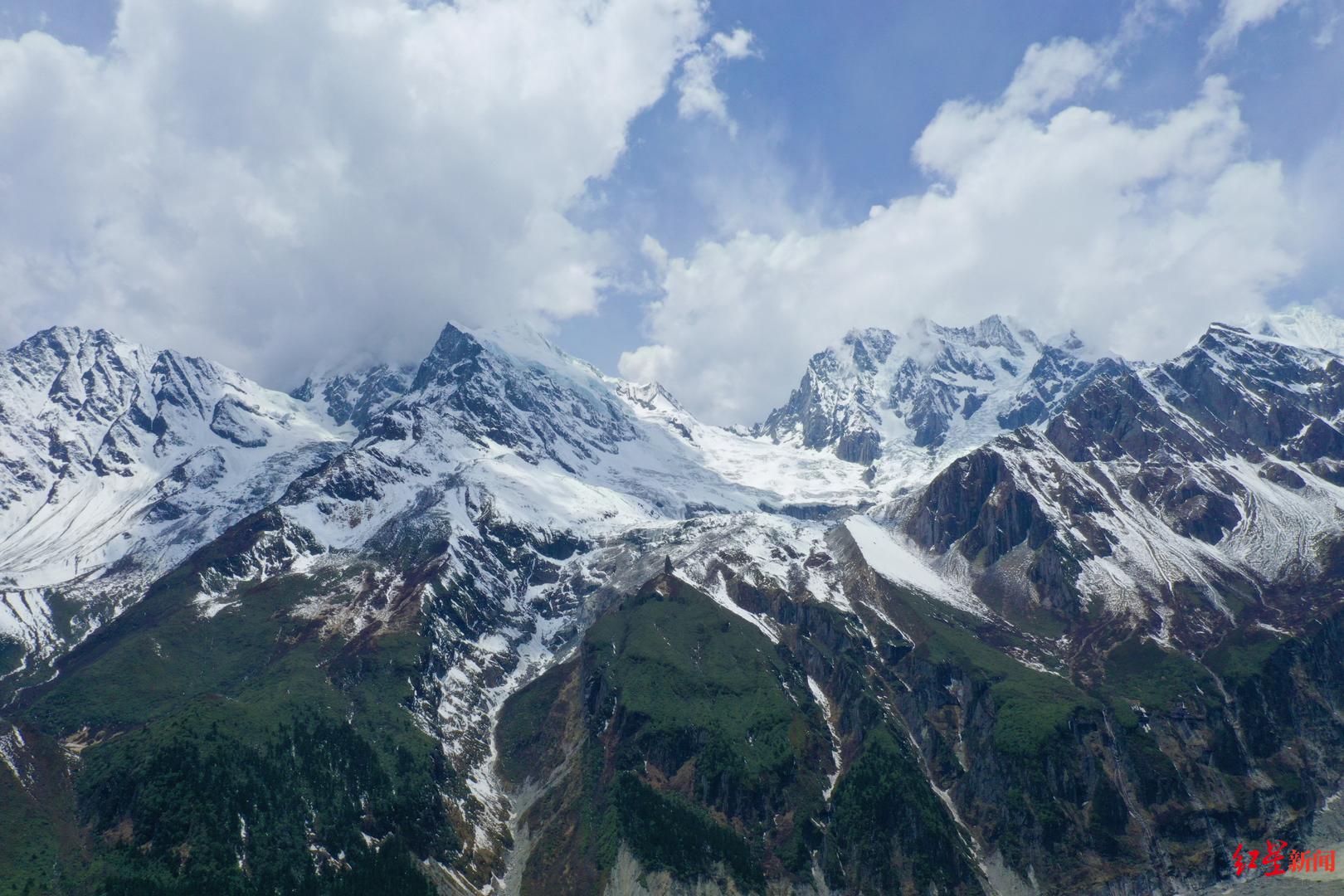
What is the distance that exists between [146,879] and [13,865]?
25.9m

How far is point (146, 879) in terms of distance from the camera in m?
196

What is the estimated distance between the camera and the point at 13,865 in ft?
595

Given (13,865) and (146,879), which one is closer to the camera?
(13,865)
